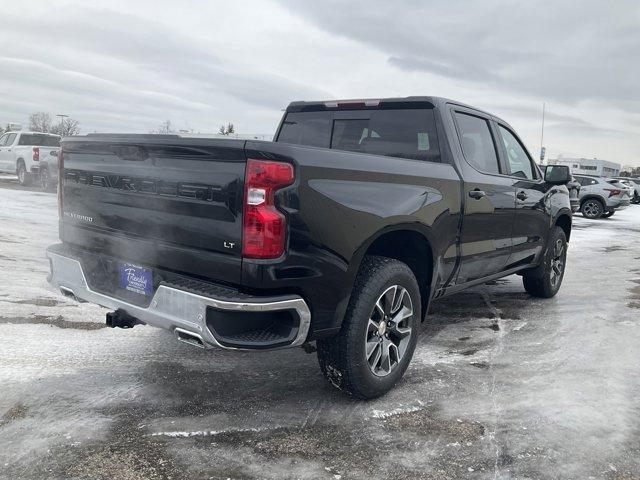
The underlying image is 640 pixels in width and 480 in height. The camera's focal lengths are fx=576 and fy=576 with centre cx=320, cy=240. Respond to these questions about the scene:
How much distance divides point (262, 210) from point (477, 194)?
219 cm

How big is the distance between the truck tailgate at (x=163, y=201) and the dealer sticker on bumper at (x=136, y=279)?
46 millimetres

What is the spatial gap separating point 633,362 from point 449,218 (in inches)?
72.4

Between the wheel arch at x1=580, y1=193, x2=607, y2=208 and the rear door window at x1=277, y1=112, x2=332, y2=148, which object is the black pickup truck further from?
the wheel arch at x1=580, y1=193, x2=607, y2=208

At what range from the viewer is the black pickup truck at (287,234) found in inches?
107

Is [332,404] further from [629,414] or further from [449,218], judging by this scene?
[629,414]

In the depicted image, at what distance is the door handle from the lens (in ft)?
13.9

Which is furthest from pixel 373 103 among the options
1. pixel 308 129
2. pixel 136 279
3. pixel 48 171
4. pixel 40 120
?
pixel 40 120

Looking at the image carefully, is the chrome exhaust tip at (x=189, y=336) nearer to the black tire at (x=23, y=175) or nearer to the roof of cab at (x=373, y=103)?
the roof of cab at (x=373, y=103)

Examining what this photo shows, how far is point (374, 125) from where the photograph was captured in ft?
14.4

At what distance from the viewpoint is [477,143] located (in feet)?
15.3

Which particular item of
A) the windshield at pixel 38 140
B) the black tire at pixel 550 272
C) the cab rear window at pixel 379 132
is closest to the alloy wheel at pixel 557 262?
the black tire at pixel 550 272

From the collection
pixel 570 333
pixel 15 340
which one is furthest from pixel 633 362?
pixel 15 340

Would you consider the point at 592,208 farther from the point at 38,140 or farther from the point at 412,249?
the point at 412,249

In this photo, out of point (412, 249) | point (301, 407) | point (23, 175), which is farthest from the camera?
point (23, 175)
